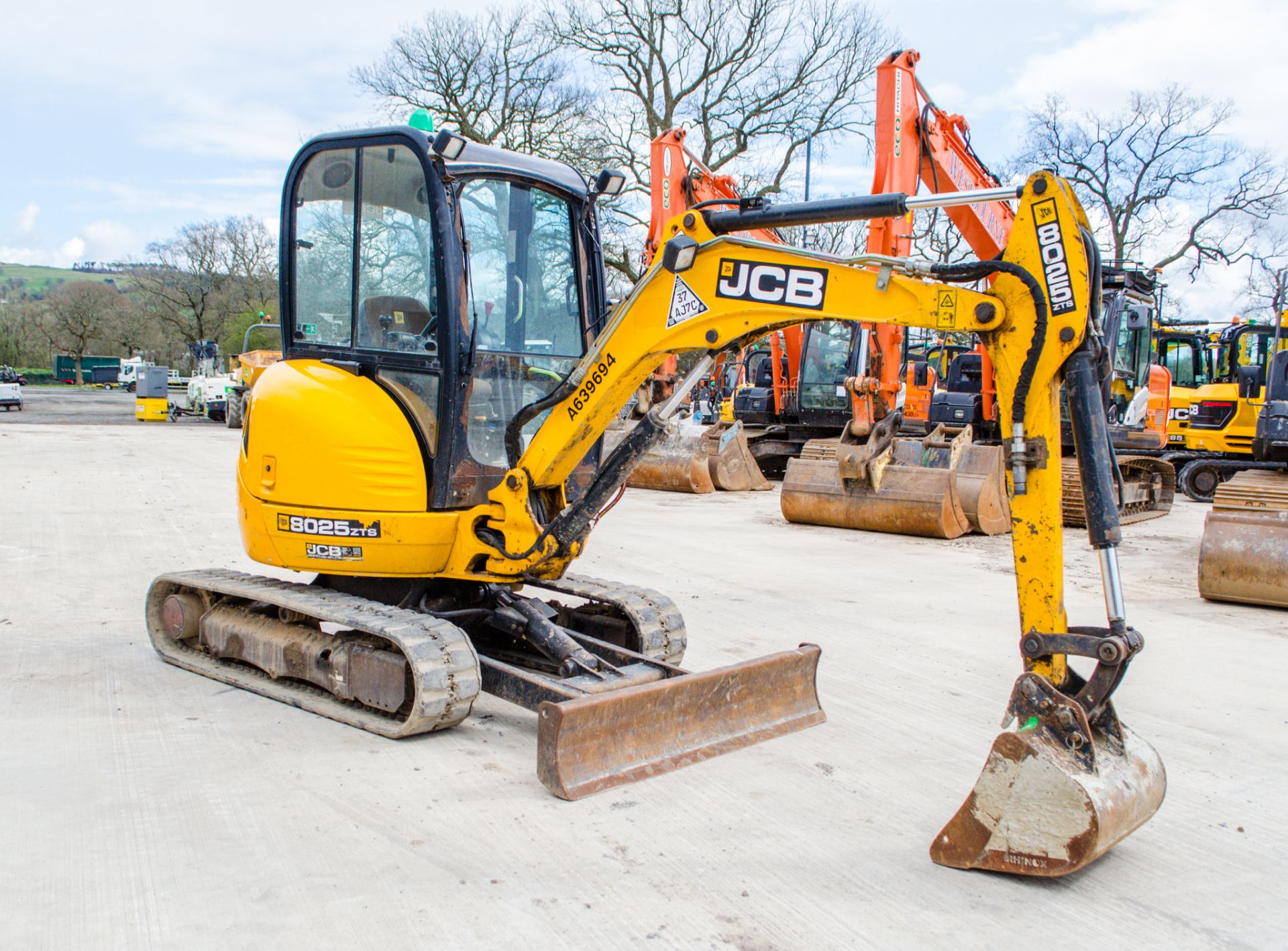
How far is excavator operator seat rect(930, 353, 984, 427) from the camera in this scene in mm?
14320

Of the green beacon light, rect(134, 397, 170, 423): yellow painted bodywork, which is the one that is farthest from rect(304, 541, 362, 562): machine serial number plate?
rect(134, 397, 170, 423): yellow painted bodywork

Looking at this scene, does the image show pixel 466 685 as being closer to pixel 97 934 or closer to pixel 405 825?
pixel 405 825

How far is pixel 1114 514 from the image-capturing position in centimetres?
331

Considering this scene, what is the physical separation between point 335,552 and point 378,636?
0.51 meters

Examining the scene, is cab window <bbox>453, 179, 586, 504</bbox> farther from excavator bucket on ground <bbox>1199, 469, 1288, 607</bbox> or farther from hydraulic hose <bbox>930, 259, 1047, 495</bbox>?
excavator bucket on ground <bbox>1199, 469, 1288, 607</bbox>

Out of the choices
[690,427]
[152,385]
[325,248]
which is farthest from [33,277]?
[325,248]

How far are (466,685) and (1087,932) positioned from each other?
2427mm

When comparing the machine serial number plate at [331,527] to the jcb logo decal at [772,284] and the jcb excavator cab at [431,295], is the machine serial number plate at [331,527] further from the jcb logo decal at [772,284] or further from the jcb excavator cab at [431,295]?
the jcb logo decal at [772,284]

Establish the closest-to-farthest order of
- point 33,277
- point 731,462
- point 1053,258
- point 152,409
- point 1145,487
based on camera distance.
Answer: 1. point 1053,258
2. point 1145,487
3. point 731,462
4. point 152,409
5. point 33,277

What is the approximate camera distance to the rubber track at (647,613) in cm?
513

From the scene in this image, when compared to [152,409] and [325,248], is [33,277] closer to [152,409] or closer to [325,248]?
[152,409]

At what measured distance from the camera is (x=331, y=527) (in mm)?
4789

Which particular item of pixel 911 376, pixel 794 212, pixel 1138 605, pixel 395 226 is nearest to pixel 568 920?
pixel 794 212

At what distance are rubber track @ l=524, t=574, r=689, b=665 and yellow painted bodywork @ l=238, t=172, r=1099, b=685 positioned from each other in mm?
507
